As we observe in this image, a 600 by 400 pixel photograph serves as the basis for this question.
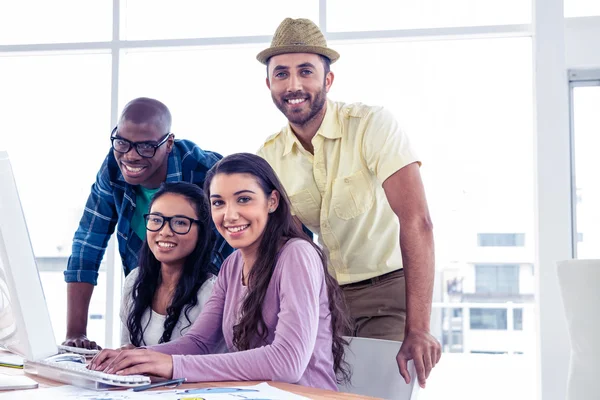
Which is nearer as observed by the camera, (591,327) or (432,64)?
(591,327)

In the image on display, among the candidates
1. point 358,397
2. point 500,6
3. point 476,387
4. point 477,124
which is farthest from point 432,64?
point 358,397

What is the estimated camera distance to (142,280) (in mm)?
2064

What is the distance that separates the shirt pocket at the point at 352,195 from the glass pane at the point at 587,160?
1.94 metres

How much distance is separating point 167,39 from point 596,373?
2.79 metres

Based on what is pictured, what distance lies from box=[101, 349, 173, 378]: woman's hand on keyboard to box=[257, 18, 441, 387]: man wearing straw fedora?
852 millimetres

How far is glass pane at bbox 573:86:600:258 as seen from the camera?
3.65m

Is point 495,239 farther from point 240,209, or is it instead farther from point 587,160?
point 240,209

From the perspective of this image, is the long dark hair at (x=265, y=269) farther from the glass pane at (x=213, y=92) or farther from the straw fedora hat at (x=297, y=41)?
the glass pane at (x=213, y=92)

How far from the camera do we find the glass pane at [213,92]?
3.95 metres

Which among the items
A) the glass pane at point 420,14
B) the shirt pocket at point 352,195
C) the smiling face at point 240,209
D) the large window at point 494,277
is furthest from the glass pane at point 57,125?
the large window at point 494,277

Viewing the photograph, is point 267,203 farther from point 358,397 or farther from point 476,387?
point 476,387

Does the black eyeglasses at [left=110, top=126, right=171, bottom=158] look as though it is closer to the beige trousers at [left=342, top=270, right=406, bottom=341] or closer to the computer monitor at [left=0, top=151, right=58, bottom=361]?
the beige trousers at [left=342, top=270, right=406, bottom=341]

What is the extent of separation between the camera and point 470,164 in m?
6.75

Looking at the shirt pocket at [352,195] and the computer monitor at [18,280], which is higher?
the shirt pocket at [352,195]
